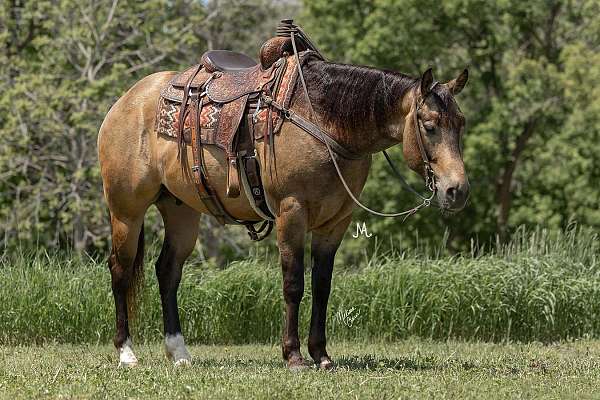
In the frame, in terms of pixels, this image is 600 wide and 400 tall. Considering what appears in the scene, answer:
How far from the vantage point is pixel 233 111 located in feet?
26.9

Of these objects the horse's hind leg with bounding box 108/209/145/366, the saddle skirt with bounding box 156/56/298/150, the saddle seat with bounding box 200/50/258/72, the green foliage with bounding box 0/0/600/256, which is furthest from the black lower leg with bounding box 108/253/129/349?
the green foliage with bounding box 0/0/600/256

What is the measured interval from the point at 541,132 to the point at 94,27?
39.6 feet

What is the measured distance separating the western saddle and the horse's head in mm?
1029

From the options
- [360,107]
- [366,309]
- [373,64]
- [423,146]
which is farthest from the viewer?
[373,64]

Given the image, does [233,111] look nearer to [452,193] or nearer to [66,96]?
[452,193]

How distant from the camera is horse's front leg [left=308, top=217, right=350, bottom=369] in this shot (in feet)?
26.9

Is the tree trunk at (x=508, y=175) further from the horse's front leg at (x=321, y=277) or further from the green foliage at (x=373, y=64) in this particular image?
the horse's front leg at (x=321, y=277)

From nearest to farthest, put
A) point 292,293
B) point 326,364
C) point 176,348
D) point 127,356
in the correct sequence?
point 292,293 → point 326,364 → point 127,356 → point 176,348

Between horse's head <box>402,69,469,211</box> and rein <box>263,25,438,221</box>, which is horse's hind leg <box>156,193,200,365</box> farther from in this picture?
horse's head <box>402,69,469,211</box>

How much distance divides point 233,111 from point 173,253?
1573 millimetres

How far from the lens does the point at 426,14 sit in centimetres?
2805

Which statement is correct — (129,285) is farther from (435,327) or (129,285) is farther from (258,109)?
(435,327)

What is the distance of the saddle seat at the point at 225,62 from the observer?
8789 millimetres

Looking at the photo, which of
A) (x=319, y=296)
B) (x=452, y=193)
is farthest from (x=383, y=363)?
(x=452, y=193)
